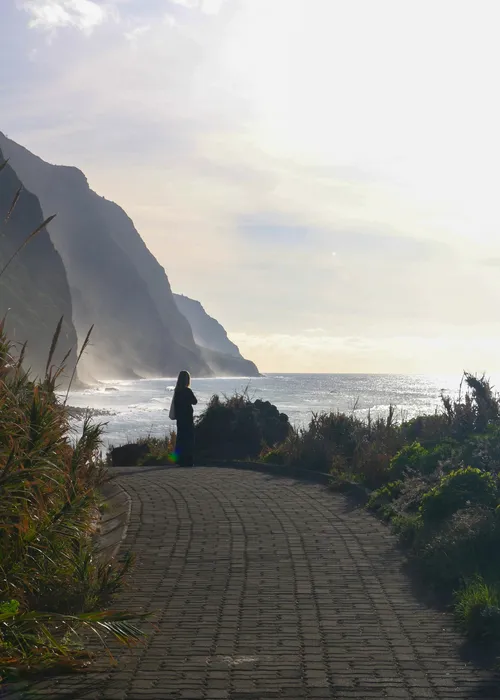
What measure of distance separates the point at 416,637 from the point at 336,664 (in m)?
0.92

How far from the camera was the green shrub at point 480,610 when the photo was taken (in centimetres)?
597

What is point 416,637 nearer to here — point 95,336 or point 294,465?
point 294,465

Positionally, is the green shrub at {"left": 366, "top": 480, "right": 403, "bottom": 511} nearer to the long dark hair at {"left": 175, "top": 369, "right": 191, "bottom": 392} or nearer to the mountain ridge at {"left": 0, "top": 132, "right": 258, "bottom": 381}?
the long dark hair at {"left": 175, "top": 369, "right": 191, "bottom": 392}

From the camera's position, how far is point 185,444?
55.7 feet

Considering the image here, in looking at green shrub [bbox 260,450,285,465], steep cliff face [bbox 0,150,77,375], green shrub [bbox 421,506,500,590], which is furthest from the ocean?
steep cliff face [bbox 0,150,77,375]

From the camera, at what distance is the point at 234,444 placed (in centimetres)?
1873

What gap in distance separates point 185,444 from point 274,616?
10696 millimetres

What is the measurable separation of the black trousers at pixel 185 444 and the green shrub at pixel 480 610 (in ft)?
34.1

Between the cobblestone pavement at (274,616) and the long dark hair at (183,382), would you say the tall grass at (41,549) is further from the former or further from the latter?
the long dark hair at (183,382)

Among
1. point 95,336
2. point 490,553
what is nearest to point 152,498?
point 490,553

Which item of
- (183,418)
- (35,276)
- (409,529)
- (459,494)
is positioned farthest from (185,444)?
(35,276)

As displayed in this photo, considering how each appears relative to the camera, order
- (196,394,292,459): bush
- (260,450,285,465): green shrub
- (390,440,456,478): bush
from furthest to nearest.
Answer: (196,394,292,459): bush, (260,450,285,465): green shrub, (390,440,456,478): bush

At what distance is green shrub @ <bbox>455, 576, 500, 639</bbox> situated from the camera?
5969mm

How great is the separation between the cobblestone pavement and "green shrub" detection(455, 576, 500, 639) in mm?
156
